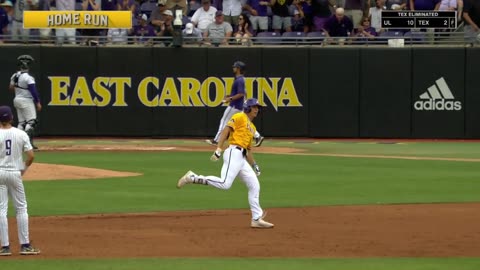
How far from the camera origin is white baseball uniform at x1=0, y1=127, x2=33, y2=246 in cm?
1323

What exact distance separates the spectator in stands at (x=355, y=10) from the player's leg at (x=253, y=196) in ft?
60.4

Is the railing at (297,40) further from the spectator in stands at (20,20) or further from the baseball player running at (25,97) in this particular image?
the baseball player running at (25,97)

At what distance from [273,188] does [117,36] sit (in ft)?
43.2

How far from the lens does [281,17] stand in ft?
112

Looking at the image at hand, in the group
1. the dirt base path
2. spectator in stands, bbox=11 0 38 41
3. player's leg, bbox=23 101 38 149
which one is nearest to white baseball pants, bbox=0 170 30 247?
the dirt base path

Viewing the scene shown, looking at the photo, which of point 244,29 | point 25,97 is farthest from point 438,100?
point 25,97

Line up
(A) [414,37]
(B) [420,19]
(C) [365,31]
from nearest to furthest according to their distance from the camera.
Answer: (B) [420,19] → (A) [414,37] → (C) [365,31]

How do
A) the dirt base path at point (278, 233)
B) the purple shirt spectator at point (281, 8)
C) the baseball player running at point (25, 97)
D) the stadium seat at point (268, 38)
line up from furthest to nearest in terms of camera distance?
1. the purple shirt spectator at point (281, 8)
2. the stadium seat at point (268, 38)
3. the baseball player running at point (25, 97)
4. the dirt base path at point (278, 233)

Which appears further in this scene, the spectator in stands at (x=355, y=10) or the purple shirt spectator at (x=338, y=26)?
the spectator in stands at (x=355, y=10)

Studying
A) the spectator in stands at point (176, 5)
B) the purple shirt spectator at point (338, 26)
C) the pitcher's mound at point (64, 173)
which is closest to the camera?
the pitcher's mound at point (64, 173)

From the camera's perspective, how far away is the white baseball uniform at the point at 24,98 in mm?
27070

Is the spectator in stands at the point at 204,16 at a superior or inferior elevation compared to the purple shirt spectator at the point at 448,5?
inferior

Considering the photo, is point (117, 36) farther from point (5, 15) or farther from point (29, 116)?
point (29, 116)

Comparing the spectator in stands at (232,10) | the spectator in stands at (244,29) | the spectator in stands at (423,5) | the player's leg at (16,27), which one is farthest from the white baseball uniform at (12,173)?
the spectator in stands at (423,5)
